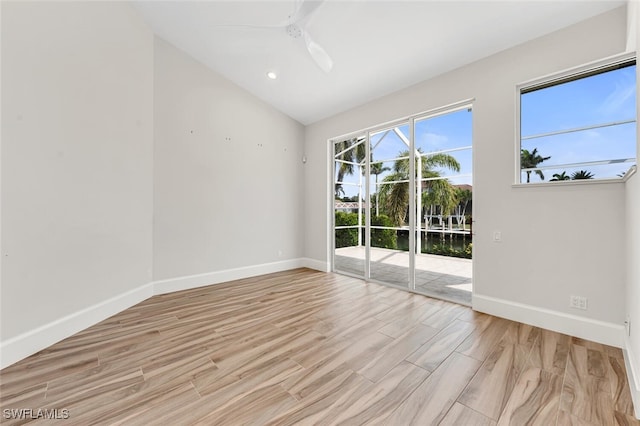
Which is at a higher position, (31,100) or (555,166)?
(31,100)

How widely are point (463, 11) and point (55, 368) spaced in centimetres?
458

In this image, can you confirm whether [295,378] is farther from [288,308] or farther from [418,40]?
[418,40]

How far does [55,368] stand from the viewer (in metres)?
1.90

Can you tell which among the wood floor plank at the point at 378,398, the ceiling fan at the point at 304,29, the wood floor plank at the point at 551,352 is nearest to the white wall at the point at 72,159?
the ceiling fan at the point at 304,29

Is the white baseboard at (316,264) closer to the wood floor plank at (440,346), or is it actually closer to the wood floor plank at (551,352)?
the wood floor plank at (440,346)

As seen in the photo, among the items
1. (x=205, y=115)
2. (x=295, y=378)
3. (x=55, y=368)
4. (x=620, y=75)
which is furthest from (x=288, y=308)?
(x=620, y=75)

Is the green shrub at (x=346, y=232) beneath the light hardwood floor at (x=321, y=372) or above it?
above

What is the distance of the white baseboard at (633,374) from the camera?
4.83ft

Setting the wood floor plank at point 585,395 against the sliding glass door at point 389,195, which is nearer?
the wood floor plank at point 585,395

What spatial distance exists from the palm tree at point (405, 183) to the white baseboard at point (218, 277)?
2.28 metres

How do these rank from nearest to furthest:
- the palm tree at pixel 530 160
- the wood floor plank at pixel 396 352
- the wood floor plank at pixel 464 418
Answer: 1. the wood floor plank at pixel 464 418
2. the wood floor plank at pixel 396 352
3. the palm tree at pixel 530 160

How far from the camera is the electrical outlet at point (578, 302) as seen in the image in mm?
2350

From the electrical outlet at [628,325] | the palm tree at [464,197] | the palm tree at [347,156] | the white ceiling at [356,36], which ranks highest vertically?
the white ceiling at [356,36]

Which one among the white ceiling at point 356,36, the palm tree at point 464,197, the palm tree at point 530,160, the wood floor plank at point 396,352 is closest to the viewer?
the wood floor plank at point 396,352
